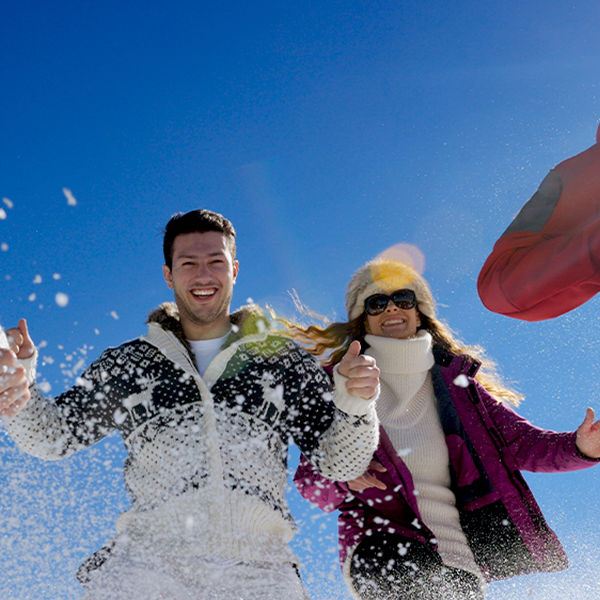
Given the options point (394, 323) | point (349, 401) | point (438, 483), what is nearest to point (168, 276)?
point (349, 401)

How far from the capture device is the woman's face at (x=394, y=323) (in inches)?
182

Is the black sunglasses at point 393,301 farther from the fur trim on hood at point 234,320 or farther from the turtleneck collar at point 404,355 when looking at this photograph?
the fur trim on hood at point 234,320

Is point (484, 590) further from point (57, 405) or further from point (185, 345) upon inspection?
point (57, 405)

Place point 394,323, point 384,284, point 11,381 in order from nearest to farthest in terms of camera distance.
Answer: point 11,381 < point 394,323 < point 384,284

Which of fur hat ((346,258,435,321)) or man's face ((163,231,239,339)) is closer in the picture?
man's face ((163,231,239,339))

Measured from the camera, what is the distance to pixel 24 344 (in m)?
3.34

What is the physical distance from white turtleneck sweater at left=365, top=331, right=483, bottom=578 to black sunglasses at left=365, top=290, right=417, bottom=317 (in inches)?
8.7

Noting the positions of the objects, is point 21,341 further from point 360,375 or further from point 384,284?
point 384,284

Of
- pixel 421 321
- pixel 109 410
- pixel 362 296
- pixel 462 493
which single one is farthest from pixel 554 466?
pixel 109 410

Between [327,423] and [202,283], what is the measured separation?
1.11 m

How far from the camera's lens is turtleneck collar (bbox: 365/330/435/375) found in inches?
172

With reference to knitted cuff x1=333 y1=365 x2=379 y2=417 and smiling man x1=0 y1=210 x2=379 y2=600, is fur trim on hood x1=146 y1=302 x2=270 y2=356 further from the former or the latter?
knitted cuff x1=333 y1=365 x2=379 y2=417

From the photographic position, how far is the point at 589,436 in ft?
12.9

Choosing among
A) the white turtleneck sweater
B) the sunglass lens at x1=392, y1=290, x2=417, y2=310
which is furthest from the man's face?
the sunglass lens at x1=392, y1=290, x2=417, y2=310
